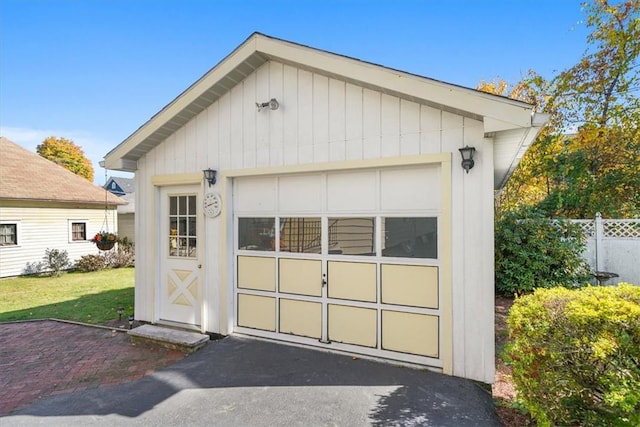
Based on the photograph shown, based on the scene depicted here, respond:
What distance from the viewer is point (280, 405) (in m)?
3.38

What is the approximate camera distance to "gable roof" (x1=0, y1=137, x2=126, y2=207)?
12.7 meters

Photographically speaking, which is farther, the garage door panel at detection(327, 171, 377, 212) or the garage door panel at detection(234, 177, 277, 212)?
the garage door panel at detection(234, 177, 277, 212)

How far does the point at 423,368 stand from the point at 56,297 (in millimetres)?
10070

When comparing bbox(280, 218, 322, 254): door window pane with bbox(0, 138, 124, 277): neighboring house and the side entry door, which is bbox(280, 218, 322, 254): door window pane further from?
bbox(0, 138, 124, 277): neighboring house

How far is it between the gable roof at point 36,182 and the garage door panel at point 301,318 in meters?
13.0

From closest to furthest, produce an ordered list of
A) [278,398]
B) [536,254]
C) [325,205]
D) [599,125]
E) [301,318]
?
1. [278,398]
2. [325,205]
3. [301,318]
4. [536,254]
5. [599,125]

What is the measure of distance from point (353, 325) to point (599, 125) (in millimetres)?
11721

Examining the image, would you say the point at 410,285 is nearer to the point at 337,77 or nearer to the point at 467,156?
the point at 467,156

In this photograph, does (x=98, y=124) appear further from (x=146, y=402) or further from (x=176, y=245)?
(x=146, y=402)

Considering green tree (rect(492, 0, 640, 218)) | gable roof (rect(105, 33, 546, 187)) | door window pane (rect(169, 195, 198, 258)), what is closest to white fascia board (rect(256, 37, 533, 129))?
gable roof (rect(105, 33, 546, 187))

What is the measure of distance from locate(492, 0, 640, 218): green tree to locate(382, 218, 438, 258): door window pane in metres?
8.75

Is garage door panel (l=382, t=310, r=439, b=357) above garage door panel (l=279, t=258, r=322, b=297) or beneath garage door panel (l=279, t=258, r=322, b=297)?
beneath

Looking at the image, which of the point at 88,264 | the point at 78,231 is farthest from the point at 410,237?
the point at 78,231

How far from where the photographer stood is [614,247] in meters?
8.31
